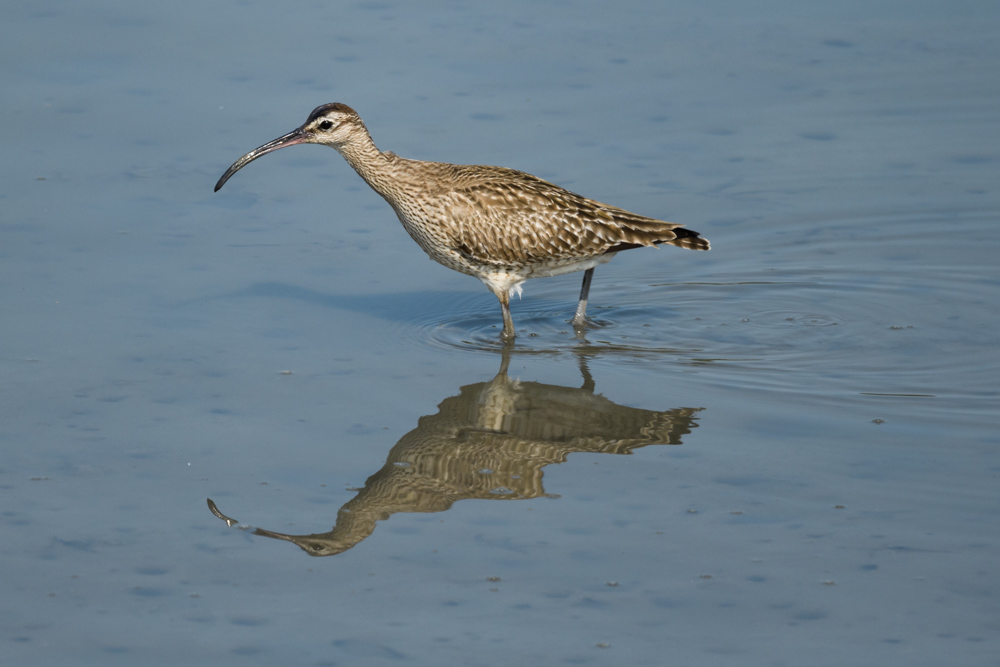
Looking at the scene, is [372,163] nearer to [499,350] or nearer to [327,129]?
[327,129]

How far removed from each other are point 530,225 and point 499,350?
3.32 feet

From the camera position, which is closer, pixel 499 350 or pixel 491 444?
pixel 491 444

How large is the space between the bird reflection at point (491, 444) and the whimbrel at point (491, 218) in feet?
3.73

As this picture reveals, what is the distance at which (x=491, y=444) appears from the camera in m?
8.55

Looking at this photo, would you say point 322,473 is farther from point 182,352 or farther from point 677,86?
point 677,86

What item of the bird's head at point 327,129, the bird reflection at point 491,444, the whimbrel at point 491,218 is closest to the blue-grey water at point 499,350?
the bird reflection at point 491,444

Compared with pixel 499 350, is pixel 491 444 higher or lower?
lower

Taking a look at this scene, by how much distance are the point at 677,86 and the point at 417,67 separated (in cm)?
269

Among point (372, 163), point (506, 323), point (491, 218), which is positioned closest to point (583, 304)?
point (506, 323)

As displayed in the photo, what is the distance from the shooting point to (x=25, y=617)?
22.0 ft

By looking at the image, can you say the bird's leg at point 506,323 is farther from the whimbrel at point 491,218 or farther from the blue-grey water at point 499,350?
the blue-grey water at point 499,350

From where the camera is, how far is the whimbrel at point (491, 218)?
10.3m

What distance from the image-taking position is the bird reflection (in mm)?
7762

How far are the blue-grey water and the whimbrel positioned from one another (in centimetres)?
57
